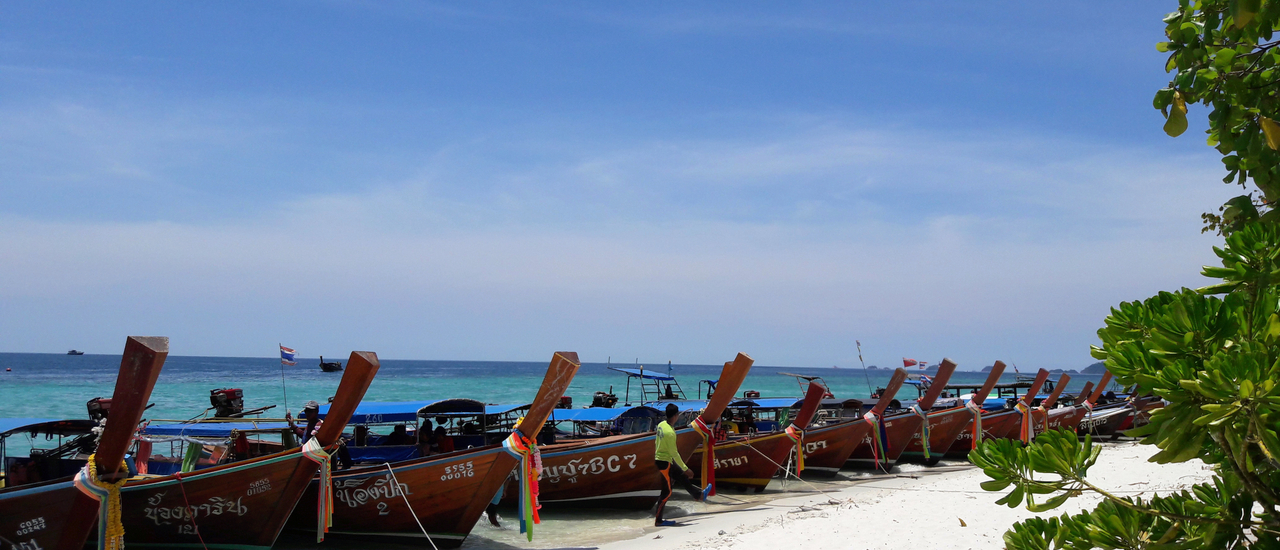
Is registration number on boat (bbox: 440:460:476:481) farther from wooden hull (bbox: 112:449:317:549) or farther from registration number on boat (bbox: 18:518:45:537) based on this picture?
registration number on boat (bbox: 18:518:45:537)

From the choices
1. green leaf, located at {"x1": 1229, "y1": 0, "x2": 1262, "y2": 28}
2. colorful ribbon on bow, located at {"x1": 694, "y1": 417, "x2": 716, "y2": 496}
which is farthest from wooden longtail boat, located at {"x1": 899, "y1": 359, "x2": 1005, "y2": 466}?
green leaf, located at {"x1": 1229, "y1": 0, "x2": 1262, "y2": 28}

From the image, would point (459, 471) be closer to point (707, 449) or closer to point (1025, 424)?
point (707, 449)

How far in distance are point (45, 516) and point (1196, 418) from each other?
31.4ft

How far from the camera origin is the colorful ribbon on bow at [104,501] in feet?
25.2

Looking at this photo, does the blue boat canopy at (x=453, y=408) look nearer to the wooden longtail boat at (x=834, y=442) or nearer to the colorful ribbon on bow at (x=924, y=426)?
the wooden longtail boat at (x=834, y=442)

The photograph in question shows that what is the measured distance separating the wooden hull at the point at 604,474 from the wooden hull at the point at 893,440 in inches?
260

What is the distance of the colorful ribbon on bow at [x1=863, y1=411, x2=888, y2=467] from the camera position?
17.0 meters

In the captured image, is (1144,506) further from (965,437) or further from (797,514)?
(965,437)

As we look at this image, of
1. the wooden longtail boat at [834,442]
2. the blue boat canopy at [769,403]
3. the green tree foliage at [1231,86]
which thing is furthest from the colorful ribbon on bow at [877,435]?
the green tree foliage at [1231,86]

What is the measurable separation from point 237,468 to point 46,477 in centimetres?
349

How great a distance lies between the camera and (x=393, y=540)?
10648 mm

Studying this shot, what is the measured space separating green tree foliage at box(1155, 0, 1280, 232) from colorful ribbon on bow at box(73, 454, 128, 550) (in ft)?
28.6

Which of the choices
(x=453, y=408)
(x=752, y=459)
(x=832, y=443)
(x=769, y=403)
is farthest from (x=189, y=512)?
(x=769, y=403)

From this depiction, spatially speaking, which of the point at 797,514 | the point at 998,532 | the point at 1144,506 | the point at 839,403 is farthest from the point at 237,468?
the point at 839,403
